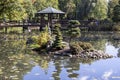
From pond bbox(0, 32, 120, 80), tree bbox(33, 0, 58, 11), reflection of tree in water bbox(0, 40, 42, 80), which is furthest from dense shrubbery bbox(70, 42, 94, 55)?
tree bbox(33, 0, 58, 11)

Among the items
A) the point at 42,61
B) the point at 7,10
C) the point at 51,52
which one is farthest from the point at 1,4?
the point at 42,61

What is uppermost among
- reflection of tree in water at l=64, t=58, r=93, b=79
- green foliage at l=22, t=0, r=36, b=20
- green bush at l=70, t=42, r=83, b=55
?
green foliage at l=22, t=0, r=36, b=20

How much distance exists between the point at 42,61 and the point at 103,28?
33978 mm

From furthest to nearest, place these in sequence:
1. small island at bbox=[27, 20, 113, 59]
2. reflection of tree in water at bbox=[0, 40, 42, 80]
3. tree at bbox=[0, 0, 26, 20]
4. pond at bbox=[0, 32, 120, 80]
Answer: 1. tree at bbox=[0, 0, 26, 20]
2. small island at bbox=[27, 20, 113, 59]
3. reflection of tree in water at bbox=[0, 40, 42, 80]
4. pond at bbox=[0, 32, 120, 80]

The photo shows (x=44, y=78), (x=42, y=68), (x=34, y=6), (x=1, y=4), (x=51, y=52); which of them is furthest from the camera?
(x=34, y=6)

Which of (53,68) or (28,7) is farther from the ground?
(28,7)

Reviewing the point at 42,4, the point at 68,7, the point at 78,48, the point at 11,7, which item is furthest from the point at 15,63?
the point at 68,7

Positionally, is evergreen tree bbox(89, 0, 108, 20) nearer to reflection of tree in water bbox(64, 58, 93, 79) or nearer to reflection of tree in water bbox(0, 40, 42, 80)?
reflection of tree in water bbox(0, 40, 42, 80)

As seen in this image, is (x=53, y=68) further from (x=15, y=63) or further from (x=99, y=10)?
(x=99, y=10)

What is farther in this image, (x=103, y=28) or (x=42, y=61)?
(x=103, y=28)

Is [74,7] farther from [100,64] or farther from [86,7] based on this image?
[100,64]

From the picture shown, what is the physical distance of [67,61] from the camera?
2080 cm

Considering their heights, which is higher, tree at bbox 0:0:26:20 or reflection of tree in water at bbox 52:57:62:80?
tree at bbox 0:0:26:20

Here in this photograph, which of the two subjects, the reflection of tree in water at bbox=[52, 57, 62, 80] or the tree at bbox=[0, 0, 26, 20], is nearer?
the reflection of tree in water at bbox=[52, 57, 62, 80]
